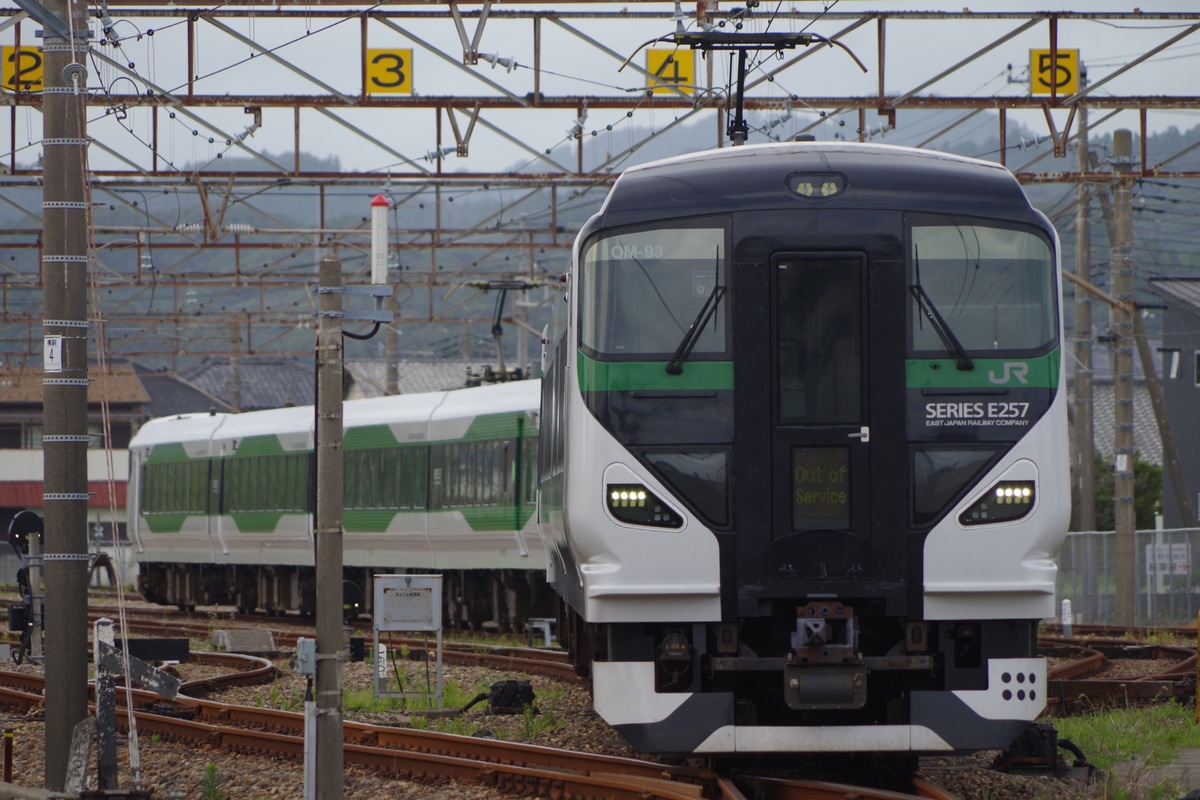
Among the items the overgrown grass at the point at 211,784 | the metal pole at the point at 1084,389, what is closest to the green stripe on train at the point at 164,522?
the metal pole at the point at 1084,389

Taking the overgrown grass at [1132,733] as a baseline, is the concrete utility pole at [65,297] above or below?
above

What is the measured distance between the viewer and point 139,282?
30.2 meters

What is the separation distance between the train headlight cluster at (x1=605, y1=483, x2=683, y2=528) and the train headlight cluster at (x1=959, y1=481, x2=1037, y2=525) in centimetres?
150

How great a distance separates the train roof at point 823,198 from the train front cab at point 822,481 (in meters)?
0.08

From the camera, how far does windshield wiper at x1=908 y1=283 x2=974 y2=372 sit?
28.9 ft

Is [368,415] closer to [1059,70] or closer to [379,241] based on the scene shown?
[1059,70]

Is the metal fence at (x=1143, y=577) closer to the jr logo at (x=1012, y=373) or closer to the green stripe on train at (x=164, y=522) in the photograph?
the green stripe on train at (x=164, y=522)

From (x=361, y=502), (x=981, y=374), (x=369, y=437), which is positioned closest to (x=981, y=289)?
(x=981, y=374)

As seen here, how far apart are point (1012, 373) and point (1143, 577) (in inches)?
838

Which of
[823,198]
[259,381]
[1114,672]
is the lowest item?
[1114,672]

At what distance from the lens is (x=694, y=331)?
8.86 meters

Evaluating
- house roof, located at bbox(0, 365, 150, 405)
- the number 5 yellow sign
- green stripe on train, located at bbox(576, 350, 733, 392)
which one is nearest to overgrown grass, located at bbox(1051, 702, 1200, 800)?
green stripe on train, located at bbox(576, 350, 733, 392)

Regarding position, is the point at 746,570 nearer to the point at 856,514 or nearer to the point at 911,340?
the point at 856,514

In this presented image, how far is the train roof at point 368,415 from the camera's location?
877 inches
